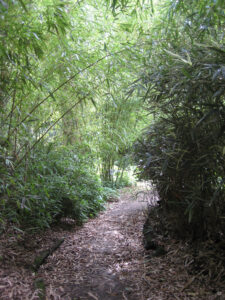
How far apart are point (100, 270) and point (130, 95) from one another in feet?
5.26

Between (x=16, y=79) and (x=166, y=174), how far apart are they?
1.47 metres

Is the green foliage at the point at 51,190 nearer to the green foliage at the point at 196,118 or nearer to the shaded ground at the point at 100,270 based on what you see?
the shaded ground at the point at 100,270

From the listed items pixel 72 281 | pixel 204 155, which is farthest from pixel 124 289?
pixel 204 155

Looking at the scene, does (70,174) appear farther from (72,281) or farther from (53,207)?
(72,281)

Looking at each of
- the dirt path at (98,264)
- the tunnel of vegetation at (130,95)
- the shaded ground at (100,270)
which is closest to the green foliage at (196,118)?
the tunnel of vegetation at (130,95)

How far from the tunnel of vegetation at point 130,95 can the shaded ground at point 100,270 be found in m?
0.23

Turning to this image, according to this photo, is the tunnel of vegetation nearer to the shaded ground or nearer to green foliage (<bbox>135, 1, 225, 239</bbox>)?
green foliage (<bbox>135, 1, 225, 239</bbox>)

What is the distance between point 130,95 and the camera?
235 cm

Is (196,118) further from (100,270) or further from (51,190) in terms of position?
(51,190)

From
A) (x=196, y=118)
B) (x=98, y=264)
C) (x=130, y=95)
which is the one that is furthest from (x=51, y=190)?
(x=196, y=118)

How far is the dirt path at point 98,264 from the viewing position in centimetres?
185

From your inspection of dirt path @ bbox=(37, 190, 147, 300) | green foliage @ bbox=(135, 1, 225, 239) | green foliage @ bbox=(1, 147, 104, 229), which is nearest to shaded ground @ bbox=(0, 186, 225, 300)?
dirt path @ bbox=(37, 190, 147, 300)

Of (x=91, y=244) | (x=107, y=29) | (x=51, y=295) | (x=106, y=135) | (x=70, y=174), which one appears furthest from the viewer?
(x=106, y=135)

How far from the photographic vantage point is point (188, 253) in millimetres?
2076
